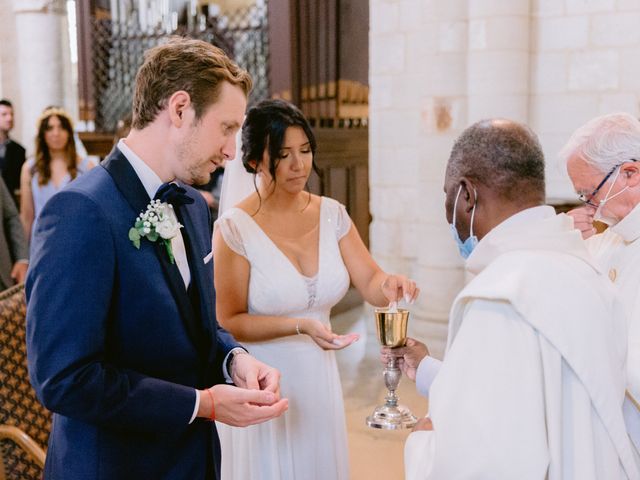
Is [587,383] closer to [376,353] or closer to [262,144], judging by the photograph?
[262,144]

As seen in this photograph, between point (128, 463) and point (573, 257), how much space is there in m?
1.08

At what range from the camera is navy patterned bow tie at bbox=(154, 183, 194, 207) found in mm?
1711

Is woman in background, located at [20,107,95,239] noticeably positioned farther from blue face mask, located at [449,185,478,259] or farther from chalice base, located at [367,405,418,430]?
blue face mask, located at [449,185,478,259]

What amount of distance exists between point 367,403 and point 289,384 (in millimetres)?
2384

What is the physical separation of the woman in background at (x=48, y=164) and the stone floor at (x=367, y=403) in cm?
257

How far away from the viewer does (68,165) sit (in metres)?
5.48

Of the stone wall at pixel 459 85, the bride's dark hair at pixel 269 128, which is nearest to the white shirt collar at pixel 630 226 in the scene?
the bride's dark hair at pixel 269 128

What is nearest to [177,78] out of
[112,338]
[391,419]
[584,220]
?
[112,338]

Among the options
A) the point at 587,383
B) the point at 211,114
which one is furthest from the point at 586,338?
the point at 211,114

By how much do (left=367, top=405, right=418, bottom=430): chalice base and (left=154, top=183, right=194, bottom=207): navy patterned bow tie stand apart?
822 mm

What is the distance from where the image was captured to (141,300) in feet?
5.30

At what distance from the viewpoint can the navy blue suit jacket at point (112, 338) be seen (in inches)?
59.3

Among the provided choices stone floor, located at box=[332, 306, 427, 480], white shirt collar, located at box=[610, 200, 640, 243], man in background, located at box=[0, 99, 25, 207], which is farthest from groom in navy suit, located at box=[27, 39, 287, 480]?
man in background, located at box=[0, 99, 25, 207]

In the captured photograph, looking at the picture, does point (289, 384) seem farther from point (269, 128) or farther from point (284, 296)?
point (269, 128)
